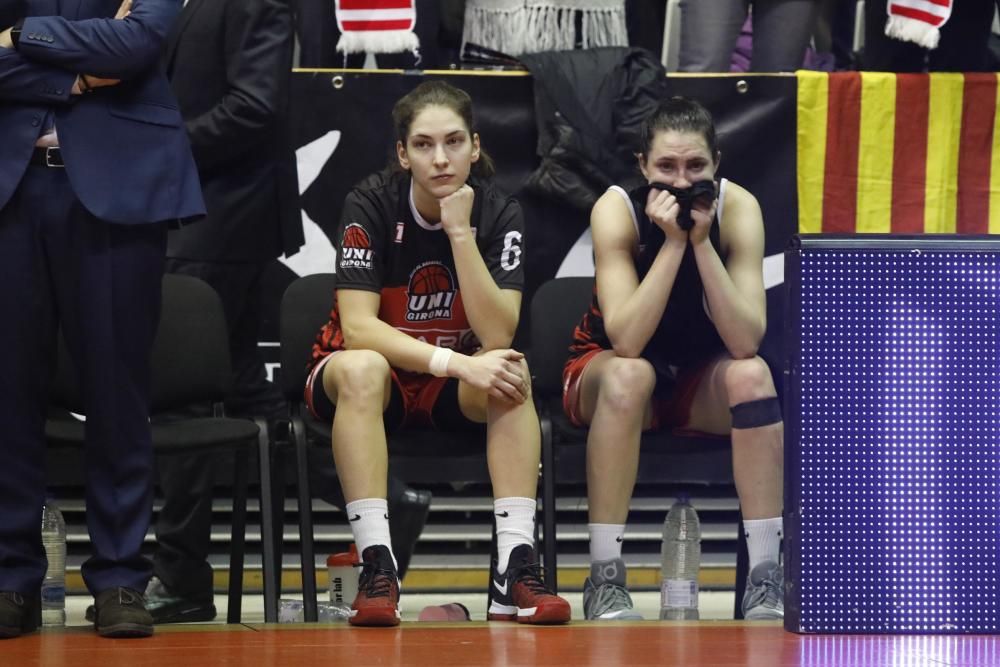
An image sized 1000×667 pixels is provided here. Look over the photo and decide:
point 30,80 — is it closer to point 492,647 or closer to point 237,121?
point 237,121

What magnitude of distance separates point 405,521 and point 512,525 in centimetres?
94

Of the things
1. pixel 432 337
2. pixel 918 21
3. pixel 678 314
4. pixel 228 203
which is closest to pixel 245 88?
pixel 228 203

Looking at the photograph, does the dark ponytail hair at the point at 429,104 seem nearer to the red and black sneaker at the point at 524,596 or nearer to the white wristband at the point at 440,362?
the white wristband at the point at 440,362

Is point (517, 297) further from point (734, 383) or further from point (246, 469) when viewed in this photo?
point (246, 469)

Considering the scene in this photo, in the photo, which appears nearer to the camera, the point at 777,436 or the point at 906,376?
the point at 906,376

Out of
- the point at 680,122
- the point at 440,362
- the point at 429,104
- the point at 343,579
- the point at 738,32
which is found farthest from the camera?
the point at 738,32

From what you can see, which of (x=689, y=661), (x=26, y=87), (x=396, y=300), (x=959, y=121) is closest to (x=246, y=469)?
(x=396, y=300)

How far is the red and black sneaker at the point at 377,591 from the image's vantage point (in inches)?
138

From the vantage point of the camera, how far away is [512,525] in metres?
3.75

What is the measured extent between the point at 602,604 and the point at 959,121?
2236mm

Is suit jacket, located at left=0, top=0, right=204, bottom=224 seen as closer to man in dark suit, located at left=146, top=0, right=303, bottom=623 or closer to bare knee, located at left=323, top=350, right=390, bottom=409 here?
bare knee, located at left=323, top=350, right=390, bottom=409

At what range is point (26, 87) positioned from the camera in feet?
10.8

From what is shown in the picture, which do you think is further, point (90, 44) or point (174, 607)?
point (174, 607)

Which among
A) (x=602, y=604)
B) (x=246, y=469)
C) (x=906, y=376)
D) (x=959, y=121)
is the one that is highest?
(x=959, y=121)
